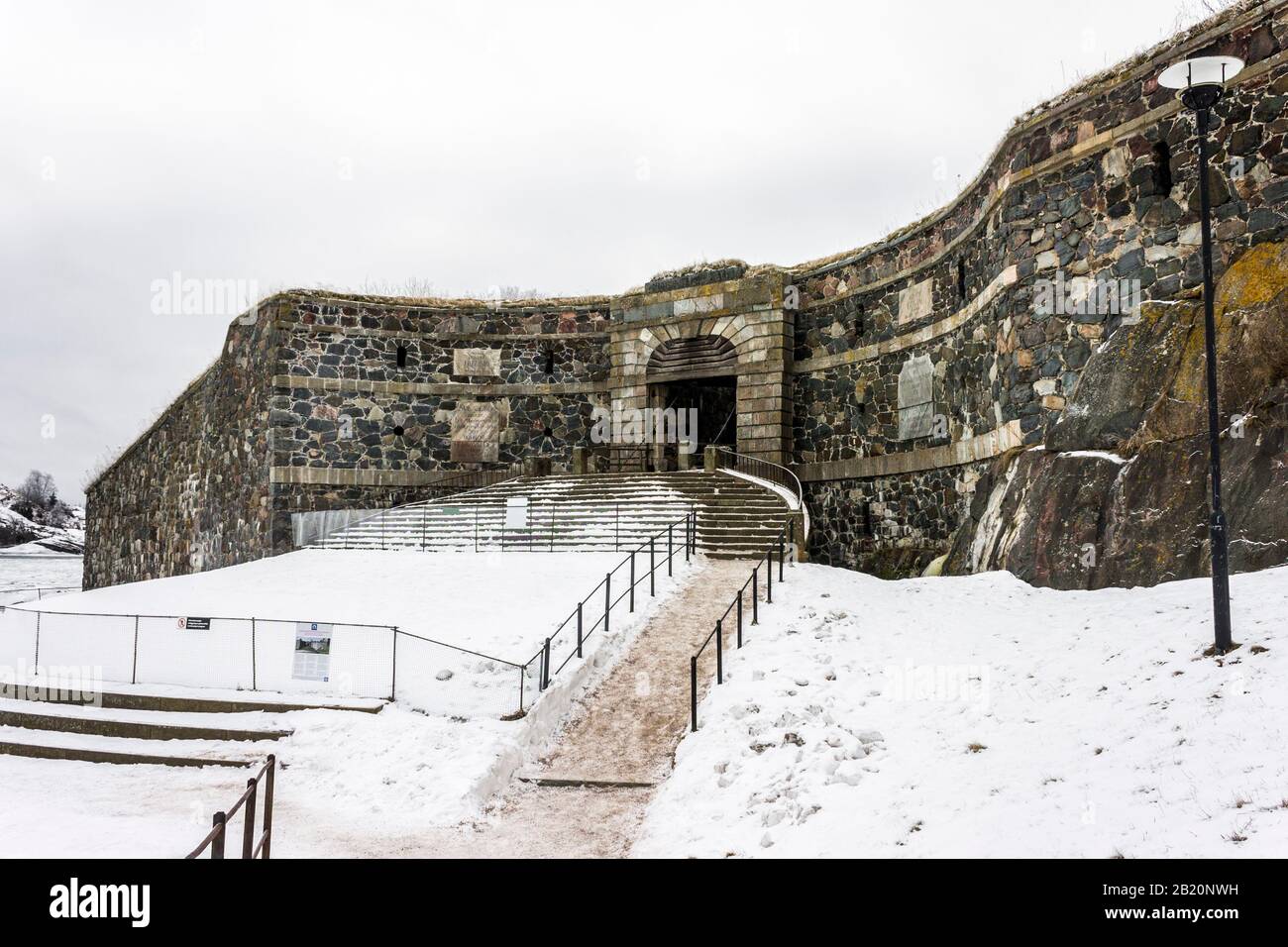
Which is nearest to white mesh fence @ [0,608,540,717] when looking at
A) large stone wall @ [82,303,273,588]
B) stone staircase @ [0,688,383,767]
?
stone staircase @ [0,688,383,767]

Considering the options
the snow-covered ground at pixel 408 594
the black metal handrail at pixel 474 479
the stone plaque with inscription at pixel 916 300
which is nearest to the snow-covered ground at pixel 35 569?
the black metal handrail at pixel 474 479

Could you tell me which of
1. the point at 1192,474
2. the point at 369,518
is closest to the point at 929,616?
the point at 1192,474

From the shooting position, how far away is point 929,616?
1291cm

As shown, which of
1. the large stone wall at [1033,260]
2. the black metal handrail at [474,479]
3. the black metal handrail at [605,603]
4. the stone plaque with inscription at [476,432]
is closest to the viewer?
the black metal handrail at [605,603]

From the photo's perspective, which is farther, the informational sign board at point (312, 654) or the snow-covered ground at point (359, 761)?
the informational sign board at point (312, 654)

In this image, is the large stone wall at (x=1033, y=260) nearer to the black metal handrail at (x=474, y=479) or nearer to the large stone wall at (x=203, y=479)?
the black metal handrail at (x=474, y=479)

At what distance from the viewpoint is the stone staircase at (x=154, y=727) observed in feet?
35.6

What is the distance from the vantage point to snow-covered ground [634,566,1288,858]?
20.6 ft

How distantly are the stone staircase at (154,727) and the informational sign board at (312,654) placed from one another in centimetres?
44

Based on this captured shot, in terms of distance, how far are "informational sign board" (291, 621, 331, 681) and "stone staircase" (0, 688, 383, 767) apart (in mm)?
443

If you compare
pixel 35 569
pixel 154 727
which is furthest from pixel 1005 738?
pixel 35 569

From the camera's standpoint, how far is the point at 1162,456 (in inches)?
473

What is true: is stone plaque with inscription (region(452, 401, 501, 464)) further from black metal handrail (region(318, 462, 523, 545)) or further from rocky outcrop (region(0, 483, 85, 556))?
rocky outcrop (region(0, 483, 85, 556))

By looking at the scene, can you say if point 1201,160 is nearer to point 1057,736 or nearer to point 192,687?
point 1057,736
